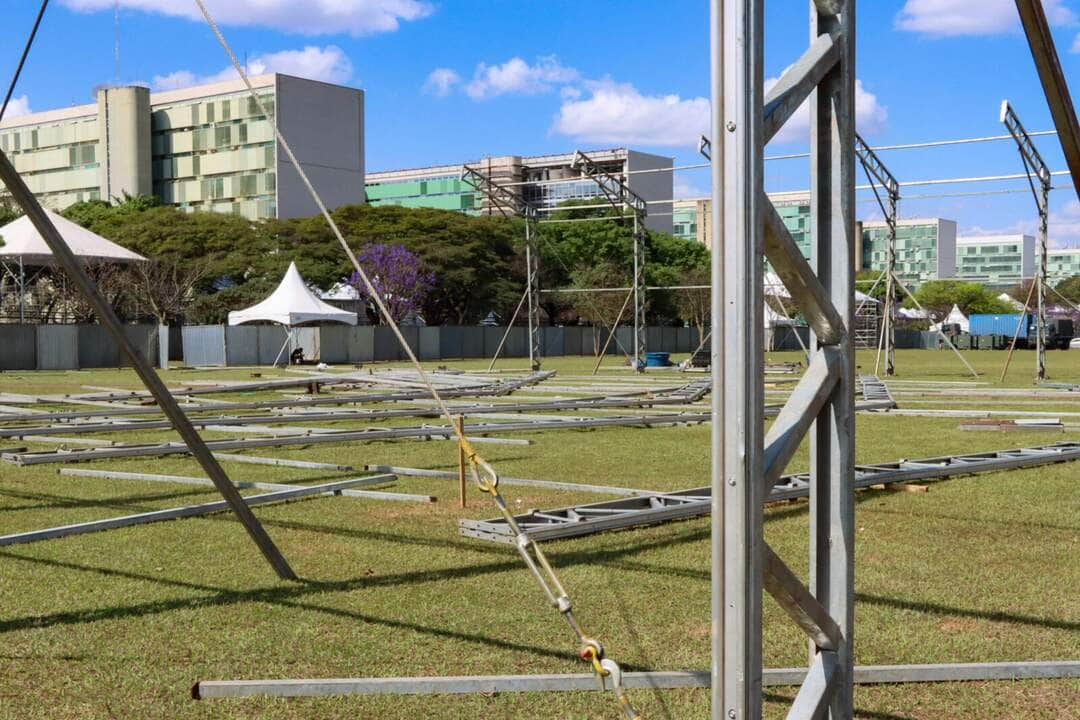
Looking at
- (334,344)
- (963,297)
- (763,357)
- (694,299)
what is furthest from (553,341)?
(963,297)

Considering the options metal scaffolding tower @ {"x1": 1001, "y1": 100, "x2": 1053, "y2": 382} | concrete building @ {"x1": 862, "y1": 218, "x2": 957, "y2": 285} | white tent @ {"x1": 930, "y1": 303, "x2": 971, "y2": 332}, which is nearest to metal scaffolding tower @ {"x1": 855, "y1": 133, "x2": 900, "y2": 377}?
metal scaffolding tower @ {"x1": 1001, "y1": 100, "x2": 1053, "y2": 382}

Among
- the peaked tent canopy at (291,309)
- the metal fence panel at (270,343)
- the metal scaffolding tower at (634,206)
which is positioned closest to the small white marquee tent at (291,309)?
the peaked tent canopy at (291,309)

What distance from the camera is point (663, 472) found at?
1098cm

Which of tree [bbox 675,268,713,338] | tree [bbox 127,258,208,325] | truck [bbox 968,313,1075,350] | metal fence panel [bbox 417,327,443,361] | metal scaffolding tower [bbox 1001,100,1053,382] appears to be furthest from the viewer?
truck [bbox 968,313,1075,350]

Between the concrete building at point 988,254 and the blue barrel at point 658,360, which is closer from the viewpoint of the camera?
the blue barrel at point 658,360

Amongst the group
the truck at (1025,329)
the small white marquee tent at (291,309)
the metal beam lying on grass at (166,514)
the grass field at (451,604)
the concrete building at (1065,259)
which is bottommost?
the grass field at (451,604)

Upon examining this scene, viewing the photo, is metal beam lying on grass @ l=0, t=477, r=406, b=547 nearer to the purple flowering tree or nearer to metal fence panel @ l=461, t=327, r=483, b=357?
metal fence panel @ l=461, t=327, r=483, b=357

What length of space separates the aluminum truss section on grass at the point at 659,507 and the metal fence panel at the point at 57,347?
3283cm

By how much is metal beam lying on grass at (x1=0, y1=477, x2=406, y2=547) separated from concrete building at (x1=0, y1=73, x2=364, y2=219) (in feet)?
245

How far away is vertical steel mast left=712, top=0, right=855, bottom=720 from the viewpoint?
102 inches

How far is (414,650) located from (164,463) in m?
7.84

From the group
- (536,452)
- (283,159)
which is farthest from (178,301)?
(536,452)

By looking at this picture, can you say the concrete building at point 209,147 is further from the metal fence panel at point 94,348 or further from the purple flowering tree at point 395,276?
the metal fence panel at point 94,348

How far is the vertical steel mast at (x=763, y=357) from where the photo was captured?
2.60 meters
